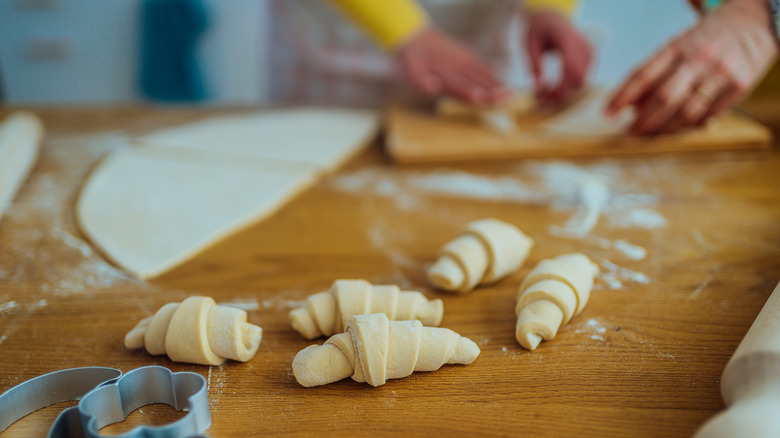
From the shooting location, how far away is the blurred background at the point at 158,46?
129 inches

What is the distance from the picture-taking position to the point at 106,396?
2.40ft

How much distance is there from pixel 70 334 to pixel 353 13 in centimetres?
129

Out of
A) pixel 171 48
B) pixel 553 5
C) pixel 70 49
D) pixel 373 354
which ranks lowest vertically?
pixel 70 49

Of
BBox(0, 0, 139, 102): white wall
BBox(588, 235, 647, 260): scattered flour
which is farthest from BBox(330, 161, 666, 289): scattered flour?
BBox(0, 0, 139, 102): white wall

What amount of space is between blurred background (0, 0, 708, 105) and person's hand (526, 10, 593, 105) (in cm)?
133

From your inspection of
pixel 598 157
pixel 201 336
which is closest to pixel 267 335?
pixel 201 336

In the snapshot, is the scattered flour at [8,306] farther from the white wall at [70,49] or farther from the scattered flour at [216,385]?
the white wall at [70,49]

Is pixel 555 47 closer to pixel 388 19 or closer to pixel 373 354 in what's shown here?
pixel 388 19

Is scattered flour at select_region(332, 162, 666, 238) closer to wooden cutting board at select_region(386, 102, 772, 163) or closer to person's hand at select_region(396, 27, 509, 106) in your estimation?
wooden cutting board at select_region(386, 102, 772, 163)

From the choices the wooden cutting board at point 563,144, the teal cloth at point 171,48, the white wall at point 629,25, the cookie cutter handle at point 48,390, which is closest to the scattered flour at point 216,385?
the cookie cutter handle at point 48,390

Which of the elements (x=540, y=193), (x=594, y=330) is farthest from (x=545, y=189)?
(x=594, y=330)

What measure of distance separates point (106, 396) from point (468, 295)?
1.78 ft

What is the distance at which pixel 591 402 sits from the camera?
763mm

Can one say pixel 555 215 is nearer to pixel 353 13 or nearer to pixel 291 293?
pixel 291 293
